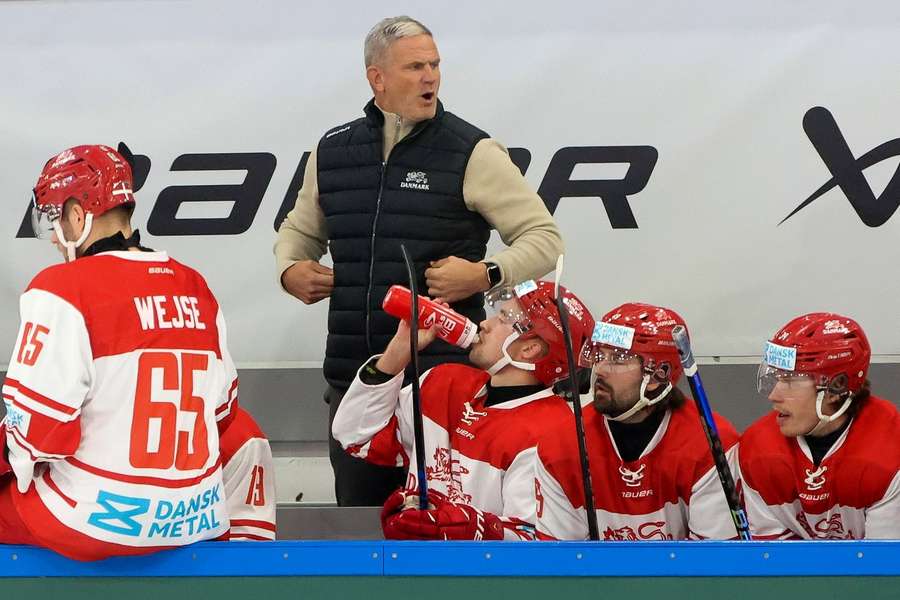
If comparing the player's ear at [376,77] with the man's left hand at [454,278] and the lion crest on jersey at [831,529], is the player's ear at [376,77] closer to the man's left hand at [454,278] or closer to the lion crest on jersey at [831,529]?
the man's left hand at [454,278]

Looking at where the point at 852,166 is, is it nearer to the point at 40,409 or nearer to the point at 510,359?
the point at 510,359

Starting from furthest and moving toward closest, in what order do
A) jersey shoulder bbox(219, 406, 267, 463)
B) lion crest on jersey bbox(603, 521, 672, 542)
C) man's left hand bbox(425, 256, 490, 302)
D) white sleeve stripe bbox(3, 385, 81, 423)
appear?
man's left hand bbox(425, 256, 490, 302) < jersey shoulder bbox(219, 406, 267, 463) < lion crest on jersey bbox(603, 521, 672, 542) < white sleeve stripe bbox(3, 385, 81, 423)

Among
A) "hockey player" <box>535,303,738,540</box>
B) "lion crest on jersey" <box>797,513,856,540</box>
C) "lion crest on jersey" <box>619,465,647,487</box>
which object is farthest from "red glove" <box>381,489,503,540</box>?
"lion crest on jersey" <box>797,513,856,540</box>

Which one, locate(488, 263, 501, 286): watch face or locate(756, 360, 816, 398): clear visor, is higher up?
locate(488, 263, 501, 286): watch face

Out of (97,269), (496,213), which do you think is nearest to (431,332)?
(496,213)

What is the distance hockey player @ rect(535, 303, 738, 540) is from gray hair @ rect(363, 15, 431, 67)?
0.94 metres

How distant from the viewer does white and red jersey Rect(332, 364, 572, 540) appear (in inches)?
111

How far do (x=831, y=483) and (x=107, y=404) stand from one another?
145cm

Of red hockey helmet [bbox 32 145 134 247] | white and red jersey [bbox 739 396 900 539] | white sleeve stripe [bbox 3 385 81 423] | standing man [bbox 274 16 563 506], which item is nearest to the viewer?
white sleeve stripe [bbox 3 385 81 423]

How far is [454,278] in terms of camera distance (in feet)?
10.4

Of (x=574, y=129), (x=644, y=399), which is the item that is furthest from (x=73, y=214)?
(x=574, y=129)

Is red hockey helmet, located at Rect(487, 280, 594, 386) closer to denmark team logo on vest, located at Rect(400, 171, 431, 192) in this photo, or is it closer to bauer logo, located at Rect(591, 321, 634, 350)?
bauer logo, located at Rect(591, 321, 634, 350)

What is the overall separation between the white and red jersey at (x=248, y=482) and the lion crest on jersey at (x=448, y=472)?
1.14 feet

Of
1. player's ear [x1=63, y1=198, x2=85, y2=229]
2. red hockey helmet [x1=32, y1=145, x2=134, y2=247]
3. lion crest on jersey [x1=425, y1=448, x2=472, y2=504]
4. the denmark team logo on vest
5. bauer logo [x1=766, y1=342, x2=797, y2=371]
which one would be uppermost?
the denmark team logo on vest
